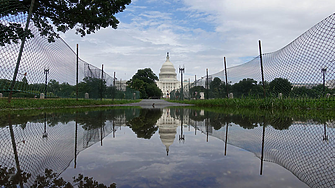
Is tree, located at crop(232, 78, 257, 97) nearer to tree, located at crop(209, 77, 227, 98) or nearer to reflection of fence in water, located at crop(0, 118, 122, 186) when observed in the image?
tree, located at crop(209, 77, 227, 98)

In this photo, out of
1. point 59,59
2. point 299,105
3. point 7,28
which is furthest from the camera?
point 59,59

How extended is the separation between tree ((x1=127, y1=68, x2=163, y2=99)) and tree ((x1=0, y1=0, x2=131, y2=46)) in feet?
173

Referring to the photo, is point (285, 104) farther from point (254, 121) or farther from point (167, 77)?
point (167, 77)

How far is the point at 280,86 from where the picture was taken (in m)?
11.6

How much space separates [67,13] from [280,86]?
980cm

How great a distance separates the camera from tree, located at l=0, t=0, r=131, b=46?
24.9 ft

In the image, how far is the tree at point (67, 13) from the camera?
760cm

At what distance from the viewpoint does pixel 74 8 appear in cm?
801

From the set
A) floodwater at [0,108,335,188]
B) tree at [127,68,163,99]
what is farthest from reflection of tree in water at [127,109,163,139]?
tree at [127,68,163,99]

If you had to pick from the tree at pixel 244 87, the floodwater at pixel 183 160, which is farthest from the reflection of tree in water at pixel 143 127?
the tree at pixel 244 87

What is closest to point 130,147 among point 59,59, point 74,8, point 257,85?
point 74,8

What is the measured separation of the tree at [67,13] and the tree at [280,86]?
7.82 m

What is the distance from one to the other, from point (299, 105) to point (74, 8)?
9.49m

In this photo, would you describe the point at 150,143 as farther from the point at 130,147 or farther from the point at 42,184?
the point at 42,184
